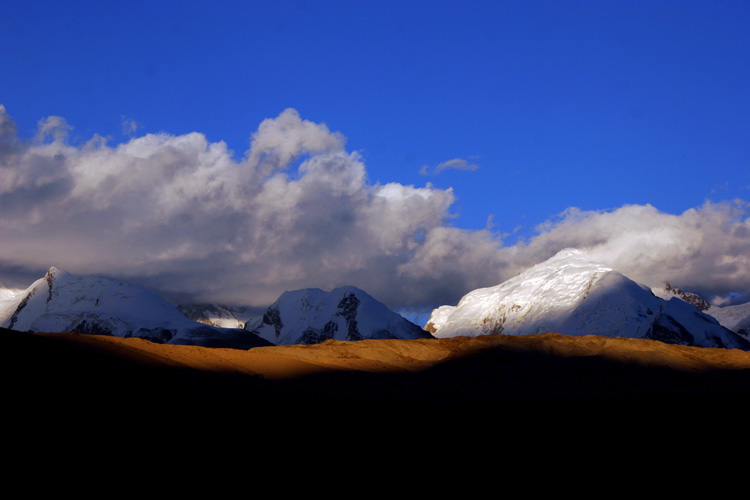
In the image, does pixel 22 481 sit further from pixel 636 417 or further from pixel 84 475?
pixel 636 417

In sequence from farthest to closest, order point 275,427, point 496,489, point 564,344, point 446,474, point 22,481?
point 564,344, point 275,427, point 446,474, point 496,489, point 22,481

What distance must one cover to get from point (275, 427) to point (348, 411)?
740 centimetres

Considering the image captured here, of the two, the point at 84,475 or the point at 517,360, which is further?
the point at 517,360

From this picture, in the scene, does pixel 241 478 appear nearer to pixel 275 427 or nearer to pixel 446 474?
pixel 446 474

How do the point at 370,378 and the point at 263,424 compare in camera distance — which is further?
the point at 370,378

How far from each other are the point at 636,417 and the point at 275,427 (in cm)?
1693

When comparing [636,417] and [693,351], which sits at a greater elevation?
[693,351]

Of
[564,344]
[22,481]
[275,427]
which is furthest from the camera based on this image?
[564,344]

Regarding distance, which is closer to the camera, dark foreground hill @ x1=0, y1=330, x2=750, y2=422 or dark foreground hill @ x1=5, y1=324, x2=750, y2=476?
dark foreground hill @ x1=5, y1=324, x2=750, y2=476

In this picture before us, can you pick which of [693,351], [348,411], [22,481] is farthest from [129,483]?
[693,351]

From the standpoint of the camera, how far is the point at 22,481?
17.6 meters

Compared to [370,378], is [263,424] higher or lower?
lower

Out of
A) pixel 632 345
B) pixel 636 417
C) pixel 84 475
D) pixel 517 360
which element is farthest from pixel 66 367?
pixel 632 345

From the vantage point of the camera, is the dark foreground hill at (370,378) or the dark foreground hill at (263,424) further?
the dark foreground hill at (370,378)
